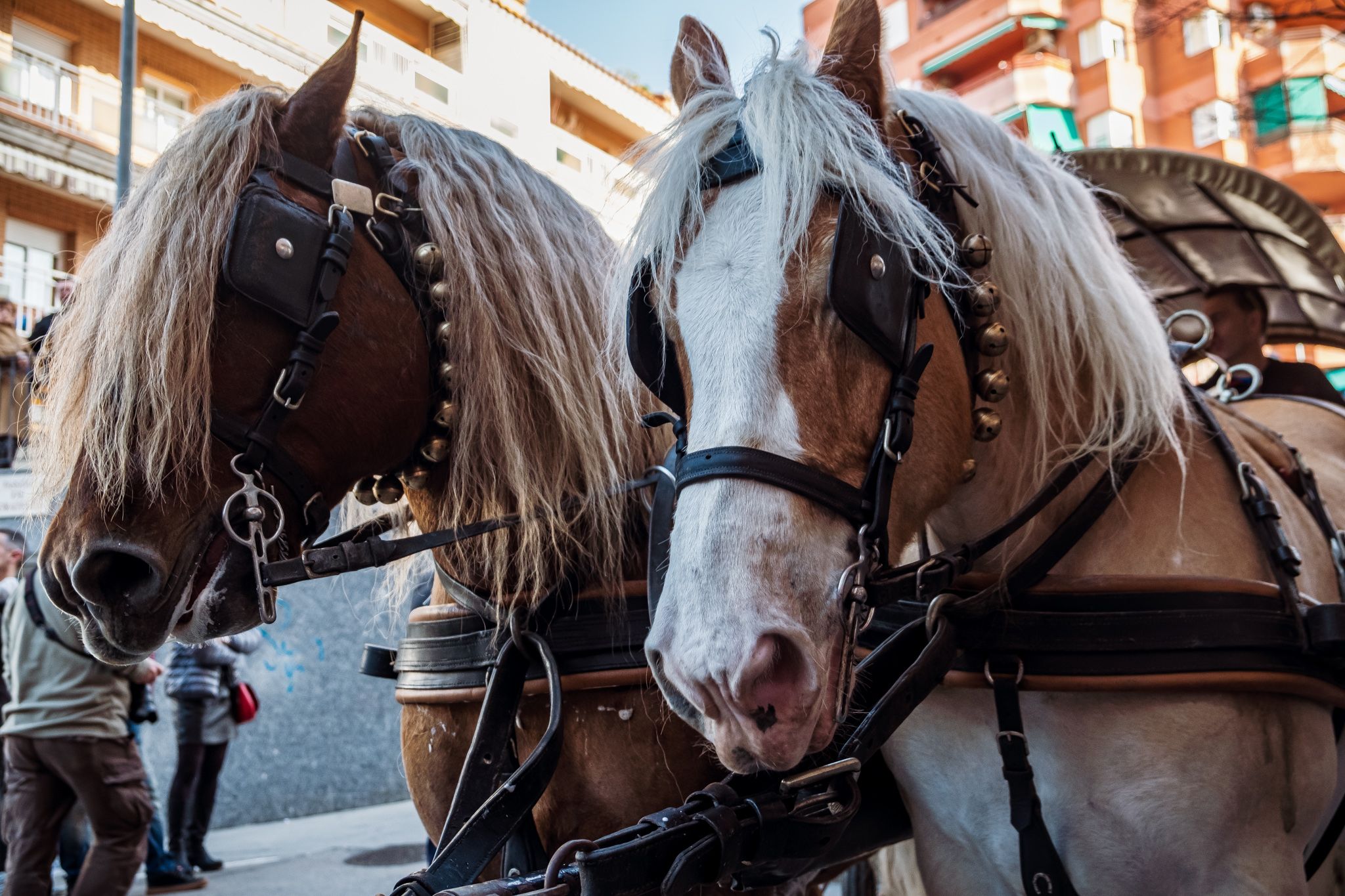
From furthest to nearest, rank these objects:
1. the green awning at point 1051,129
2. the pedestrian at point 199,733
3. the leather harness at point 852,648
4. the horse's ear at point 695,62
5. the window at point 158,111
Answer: the pedestrian at point 199,733 < the window at point 158,111 < the green awning at point 1051,129 < the horse's ear at point 695,62 < the leather harness at point 852,648

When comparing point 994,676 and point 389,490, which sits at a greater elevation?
point 389,490

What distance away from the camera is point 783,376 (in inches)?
50.5

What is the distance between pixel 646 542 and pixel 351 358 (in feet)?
2.07

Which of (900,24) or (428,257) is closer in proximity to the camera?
(428,257)

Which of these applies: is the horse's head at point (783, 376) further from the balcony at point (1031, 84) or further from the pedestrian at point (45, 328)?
the balcony at point (1031, 84)

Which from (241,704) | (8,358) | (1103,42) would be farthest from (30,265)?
(1103,42)

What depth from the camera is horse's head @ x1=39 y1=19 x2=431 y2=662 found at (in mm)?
1584

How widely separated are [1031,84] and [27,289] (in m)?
15.1

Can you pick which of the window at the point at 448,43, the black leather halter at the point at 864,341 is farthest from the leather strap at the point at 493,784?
the window at the point at 448,43

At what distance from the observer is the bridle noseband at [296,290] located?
164cm

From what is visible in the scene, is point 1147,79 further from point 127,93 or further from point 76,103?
point 127,93

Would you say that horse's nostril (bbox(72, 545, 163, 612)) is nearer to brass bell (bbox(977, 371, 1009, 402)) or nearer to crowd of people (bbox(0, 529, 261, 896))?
brass bell (bbox(977, 371, 1009, 402))

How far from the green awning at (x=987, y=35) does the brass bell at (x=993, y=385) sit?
740 inches

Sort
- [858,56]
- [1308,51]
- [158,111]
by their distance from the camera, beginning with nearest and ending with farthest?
1. [858,56]
2. [158,111]
3. [1308,51]
